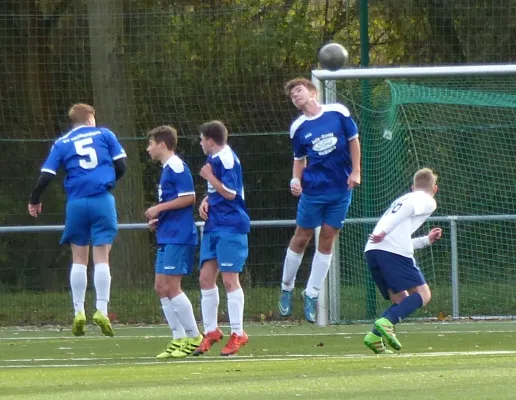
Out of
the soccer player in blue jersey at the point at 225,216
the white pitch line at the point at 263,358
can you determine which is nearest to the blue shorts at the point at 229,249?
the soccer player in blue jersey at the point at 225,216

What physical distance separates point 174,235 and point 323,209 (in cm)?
144

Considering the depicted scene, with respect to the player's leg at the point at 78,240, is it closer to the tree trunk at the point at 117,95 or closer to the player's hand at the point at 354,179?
the player's hand at the point at 354,179

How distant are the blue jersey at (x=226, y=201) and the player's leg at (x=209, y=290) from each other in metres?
0.13

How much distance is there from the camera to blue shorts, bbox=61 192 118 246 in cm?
1222

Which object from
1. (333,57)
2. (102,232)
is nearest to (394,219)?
(102,232)

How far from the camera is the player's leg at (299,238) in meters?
12.0

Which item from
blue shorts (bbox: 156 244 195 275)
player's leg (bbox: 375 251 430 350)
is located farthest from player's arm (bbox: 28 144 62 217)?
player's leg (bbox: 375 251 430 350)

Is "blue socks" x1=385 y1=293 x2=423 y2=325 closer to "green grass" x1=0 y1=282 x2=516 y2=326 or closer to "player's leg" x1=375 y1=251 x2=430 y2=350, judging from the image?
"player's leg" x1=375 y1=251 x2=430 y2=350

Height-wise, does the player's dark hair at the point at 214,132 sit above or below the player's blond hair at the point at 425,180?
above

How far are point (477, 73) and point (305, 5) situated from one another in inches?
238

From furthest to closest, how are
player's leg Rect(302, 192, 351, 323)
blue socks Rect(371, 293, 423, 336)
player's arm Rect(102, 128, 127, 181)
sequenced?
player's arm Rect(102, 128, 127, 181) < player's leg Rect(302, 192, 351, 323) < blue socks Rect(371, 293, 423, 336)

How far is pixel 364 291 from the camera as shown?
15578 millimetres

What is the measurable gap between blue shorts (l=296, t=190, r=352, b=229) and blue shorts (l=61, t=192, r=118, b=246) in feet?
5.37

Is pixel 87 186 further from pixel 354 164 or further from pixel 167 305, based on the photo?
pixel 354 164
